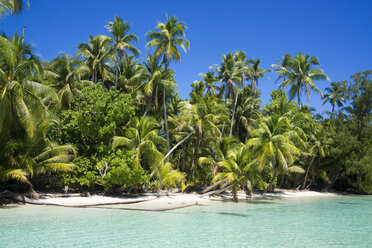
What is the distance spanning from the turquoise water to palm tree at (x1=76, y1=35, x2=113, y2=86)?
41.8ft

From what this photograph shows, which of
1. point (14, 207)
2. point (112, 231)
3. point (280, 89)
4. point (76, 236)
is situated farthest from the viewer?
point (280, 89)

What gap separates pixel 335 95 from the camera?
1237 inches

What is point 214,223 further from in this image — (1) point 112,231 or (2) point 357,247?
(2) point 357,247

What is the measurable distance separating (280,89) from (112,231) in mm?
27822

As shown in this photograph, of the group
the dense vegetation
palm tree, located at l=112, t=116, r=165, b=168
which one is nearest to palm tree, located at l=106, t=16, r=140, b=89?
the dense vegetation

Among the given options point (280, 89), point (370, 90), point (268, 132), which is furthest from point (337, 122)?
point (268, 132)

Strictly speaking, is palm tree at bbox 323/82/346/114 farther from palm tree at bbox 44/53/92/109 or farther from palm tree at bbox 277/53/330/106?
palm tree at bbox 44/53/92/109

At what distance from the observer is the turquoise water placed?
24.0 feet

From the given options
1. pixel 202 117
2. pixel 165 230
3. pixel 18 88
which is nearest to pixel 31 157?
pixel 18 88

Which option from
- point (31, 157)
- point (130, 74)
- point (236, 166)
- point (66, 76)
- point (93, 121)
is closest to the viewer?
point (31, 157)

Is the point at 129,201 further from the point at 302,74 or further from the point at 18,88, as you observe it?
the point at 302,74

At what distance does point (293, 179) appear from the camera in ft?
100

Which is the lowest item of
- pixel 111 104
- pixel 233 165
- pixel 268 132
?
pixel 233 165

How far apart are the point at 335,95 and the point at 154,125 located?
23142 millimetres
